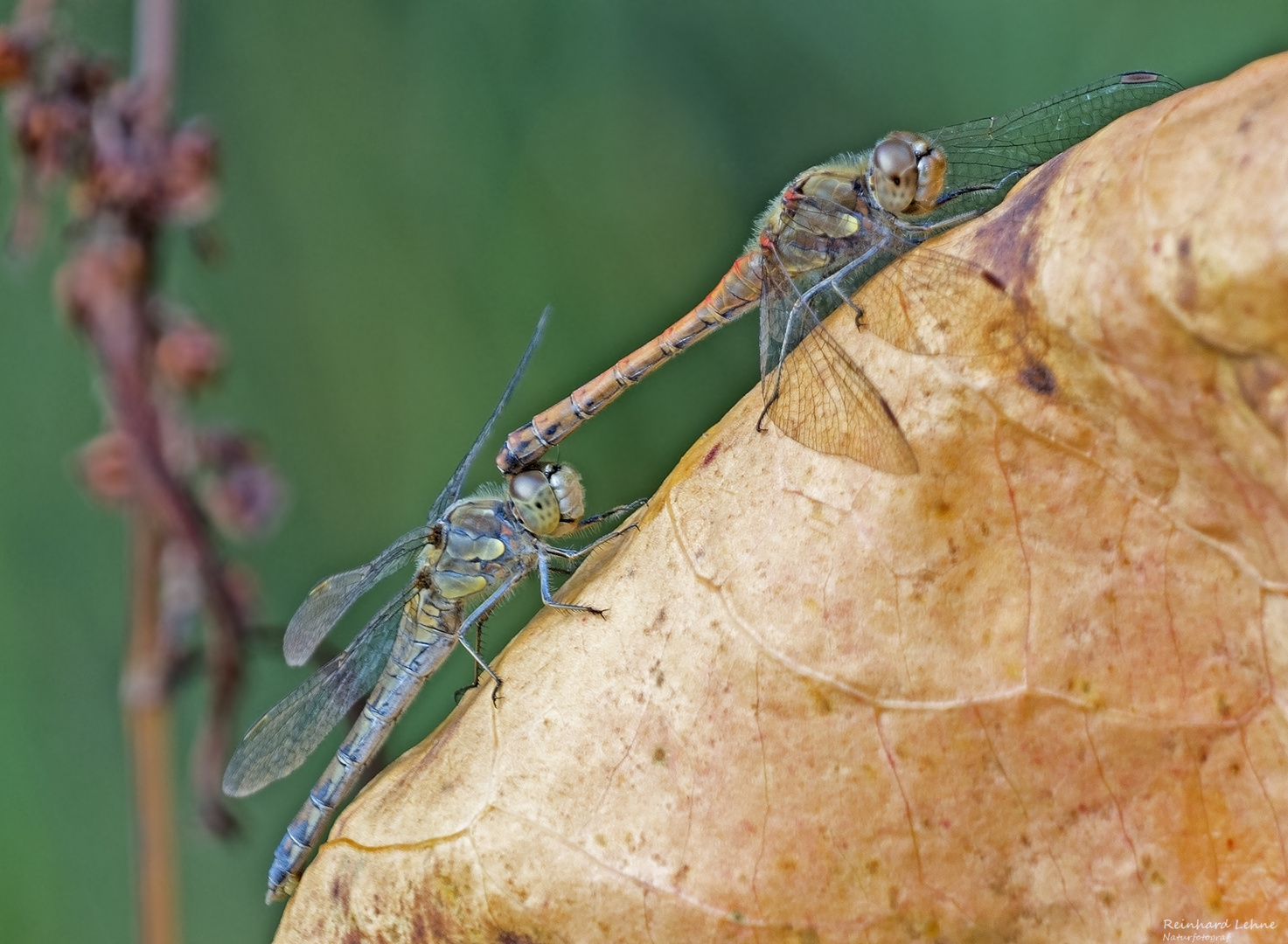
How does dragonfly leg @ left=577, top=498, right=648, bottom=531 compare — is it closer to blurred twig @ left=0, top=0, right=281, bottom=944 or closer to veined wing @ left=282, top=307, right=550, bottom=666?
veined wing @ left=282, top=307, right=550, bottom=666

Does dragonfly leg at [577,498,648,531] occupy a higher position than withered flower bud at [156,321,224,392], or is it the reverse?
withered flower bud at [156,321,224,392]

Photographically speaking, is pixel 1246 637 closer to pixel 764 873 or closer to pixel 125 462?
pixel 764 873

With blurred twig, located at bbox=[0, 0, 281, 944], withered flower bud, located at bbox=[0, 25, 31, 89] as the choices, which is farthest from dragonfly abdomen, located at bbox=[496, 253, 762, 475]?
withered flower bud, located at bbox=[0, 25, 31, 89]

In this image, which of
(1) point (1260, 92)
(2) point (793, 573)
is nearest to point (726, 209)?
(2) point (793, 573)

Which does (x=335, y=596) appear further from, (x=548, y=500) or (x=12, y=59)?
(x=12, y=59)

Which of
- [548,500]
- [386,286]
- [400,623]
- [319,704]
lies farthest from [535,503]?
[386,286]

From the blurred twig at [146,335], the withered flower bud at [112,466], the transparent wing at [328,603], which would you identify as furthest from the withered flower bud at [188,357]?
the transparent wing at [328,603]

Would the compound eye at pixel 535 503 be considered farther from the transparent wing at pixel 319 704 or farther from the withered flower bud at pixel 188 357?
the withered flower bud at pixel 188 357
